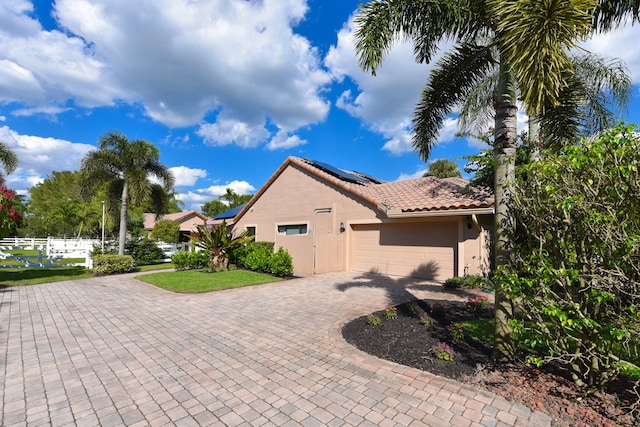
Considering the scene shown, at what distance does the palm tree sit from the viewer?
1576cm

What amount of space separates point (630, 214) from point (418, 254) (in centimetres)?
909

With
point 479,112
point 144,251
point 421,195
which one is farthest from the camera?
point 144,251

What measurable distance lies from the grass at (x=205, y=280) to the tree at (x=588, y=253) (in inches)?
342

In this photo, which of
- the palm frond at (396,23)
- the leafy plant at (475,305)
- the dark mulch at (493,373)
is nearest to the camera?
the dark mulch at (493,373)

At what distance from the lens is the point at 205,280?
36.8ft

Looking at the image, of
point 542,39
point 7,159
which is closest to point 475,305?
point 542,39

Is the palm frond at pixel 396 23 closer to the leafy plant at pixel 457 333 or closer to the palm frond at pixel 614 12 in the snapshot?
the palm frond at pixel 614 12

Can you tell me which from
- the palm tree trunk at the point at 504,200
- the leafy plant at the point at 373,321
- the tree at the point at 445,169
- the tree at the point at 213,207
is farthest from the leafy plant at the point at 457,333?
the tree at the point at 213,207

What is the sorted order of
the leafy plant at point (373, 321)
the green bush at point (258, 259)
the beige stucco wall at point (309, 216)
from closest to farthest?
the leafy plant at point (373, 321) → the green bush at point (258, 259) → the beige stucco wall at point (309, 216)

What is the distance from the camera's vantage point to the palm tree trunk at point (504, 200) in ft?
14.1

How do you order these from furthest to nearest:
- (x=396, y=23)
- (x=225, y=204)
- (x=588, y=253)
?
(x=225, y=204), (x=396, y=23), (x=588, y=253)

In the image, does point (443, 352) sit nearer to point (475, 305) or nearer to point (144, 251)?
point (475, 305)

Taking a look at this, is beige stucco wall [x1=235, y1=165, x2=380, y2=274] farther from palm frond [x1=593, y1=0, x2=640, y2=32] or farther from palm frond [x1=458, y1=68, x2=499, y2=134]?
palm frond [x1=593, y1=0, x2=640, y2=32]

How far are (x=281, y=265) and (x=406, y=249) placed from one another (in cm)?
517
